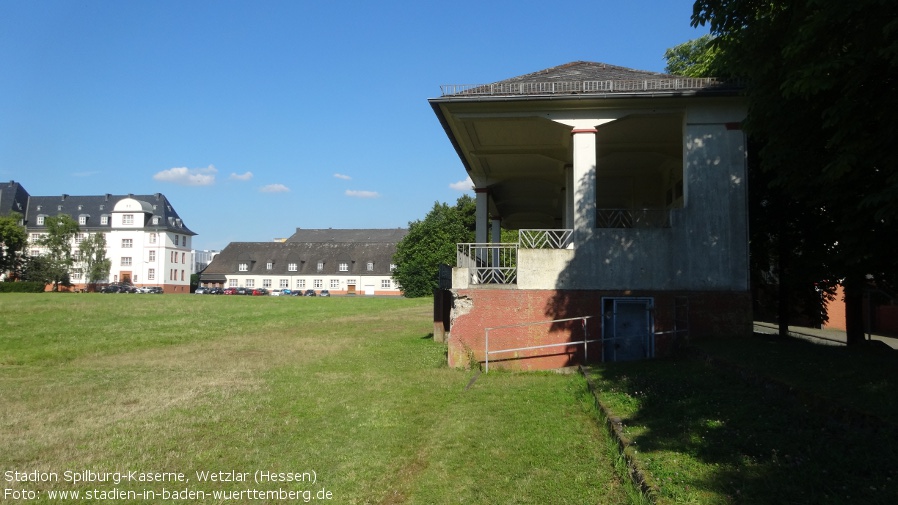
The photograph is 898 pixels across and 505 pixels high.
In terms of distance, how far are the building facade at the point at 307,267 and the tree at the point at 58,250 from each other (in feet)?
78.9

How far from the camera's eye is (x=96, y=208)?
325 feet

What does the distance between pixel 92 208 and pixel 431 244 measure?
2326 inches

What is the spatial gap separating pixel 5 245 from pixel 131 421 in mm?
77623

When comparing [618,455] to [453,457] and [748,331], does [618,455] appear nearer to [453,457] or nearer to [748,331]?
[453,457]

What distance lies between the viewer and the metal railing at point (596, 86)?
46.1 feet

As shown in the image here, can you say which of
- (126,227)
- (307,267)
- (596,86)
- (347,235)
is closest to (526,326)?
(596,86)

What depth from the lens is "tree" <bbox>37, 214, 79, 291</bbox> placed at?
257ft

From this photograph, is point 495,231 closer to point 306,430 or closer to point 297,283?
point 306,430

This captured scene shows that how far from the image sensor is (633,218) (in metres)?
15.2

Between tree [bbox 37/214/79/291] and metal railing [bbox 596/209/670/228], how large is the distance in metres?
80.3

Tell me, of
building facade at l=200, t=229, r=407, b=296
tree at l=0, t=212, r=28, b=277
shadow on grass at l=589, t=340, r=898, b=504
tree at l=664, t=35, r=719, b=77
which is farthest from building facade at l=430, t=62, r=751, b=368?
building facade at l=200, t=229, r=407, b=296

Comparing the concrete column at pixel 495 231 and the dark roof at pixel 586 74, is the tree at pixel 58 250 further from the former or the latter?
the dark roof at pixel 586 74

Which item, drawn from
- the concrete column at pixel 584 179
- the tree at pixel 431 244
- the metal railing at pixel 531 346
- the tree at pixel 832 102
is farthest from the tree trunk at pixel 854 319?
the tree at pixel 431 244

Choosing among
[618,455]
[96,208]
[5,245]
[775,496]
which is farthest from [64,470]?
[96,208]
